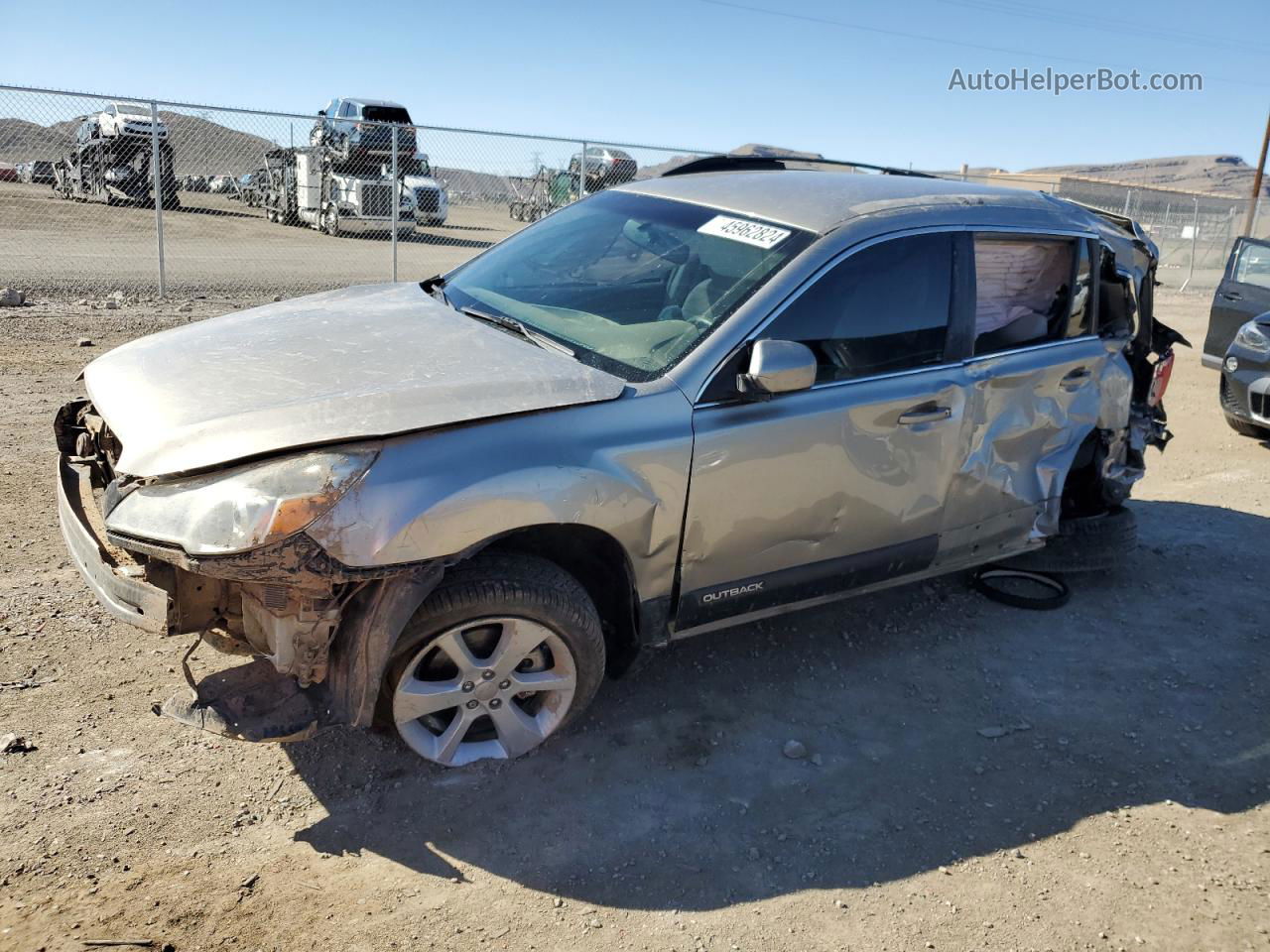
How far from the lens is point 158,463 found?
8.87 ft

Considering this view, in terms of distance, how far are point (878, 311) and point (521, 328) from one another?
1372 millimetres

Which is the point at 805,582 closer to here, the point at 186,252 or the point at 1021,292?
the point at 1021,292

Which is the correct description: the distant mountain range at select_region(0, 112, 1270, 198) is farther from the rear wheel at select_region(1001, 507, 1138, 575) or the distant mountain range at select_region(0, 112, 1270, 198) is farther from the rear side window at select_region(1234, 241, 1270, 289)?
the rear side window at select_region(1234, 241, 1270, 289)

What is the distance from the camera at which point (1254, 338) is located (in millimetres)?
7859

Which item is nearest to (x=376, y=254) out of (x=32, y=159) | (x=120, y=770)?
(x=32, y=159)

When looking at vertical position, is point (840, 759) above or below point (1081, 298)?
below

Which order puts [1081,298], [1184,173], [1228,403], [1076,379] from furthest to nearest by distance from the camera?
[1184,173] → [1228,403] → [1081,298] → [1076,379]

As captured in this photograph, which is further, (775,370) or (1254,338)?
(1254,338)

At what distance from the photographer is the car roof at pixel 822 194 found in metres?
3.78

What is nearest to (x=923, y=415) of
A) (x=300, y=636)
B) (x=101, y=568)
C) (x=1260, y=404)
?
(x=300, y=636)

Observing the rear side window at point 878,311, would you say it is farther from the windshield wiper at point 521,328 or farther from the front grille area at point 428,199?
the front grille area at point 428,199

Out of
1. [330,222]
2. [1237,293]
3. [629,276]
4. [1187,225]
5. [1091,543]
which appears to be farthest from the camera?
[1187,225]

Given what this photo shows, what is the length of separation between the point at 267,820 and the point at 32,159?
2331 cm

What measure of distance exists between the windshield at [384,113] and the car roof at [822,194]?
19.2 metres
